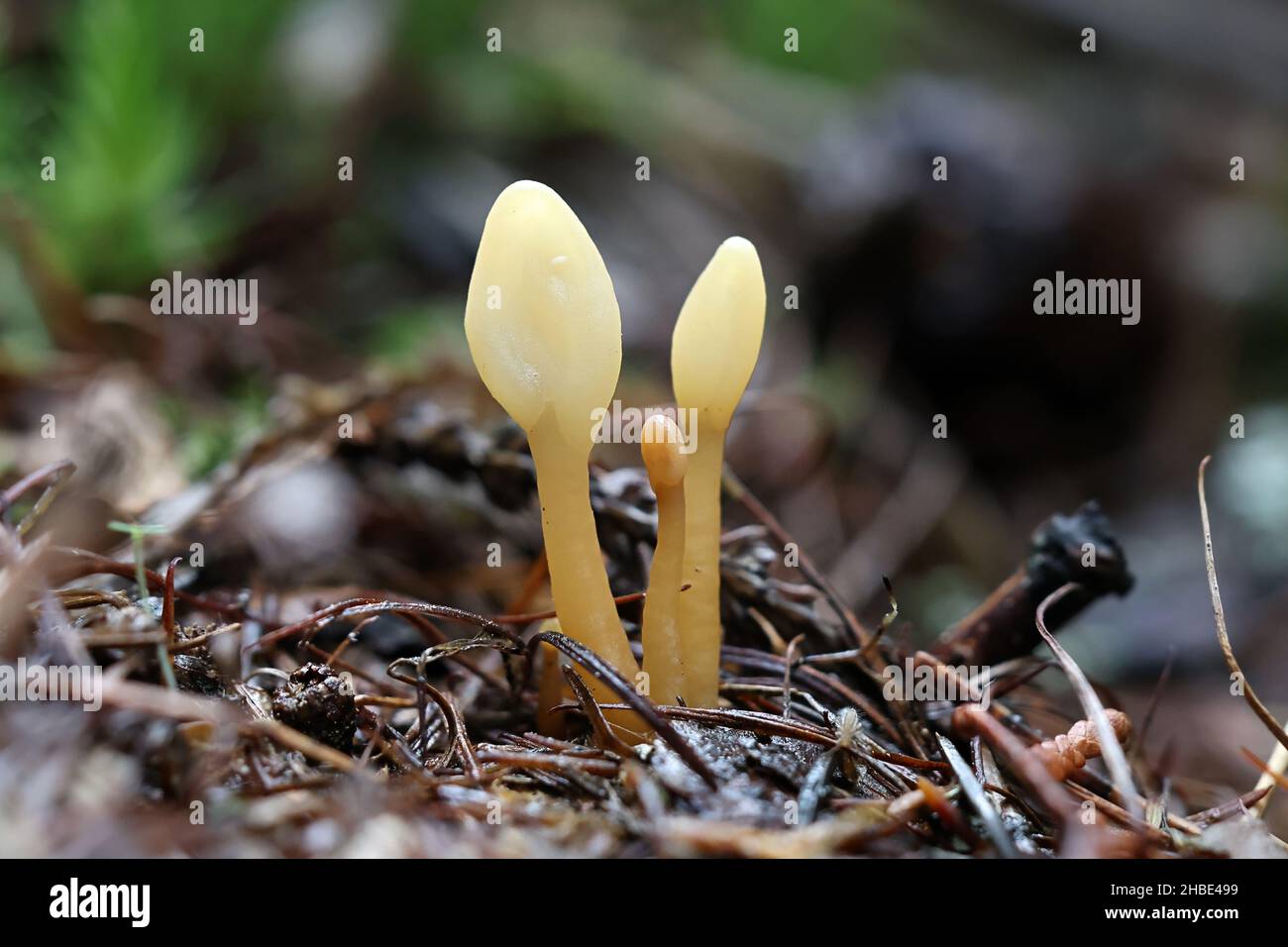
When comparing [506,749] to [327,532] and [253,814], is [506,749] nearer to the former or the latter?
[253,814]

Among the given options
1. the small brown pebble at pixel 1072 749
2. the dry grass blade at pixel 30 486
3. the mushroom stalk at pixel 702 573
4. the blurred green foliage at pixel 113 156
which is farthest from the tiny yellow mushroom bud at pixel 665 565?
the blurred green foliage at pixel 113 156

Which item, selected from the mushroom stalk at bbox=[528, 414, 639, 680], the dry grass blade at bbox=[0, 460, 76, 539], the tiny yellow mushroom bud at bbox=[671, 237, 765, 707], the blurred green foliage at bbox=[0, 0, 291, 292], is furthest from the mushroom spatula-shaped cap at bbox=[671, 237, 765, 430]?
the blurred green foliage at bbox=[0, 0, 291, 292]

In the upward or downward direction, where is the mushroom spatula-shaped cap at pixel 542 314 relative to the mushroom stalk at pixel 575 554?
upward

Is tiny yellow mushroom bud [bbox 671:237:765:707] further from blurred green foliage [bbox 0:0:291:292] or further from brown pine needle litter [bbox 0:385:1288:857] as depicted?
blurred green foliage [bbox 0:0:291:292]

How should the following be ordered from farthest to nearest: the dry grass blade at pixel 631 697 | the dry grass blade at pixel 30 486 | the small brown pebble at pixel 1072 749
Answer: the dry grass blade at pixel 30 486
the small brown pebble at pixel 1072 749
the dry grass blade at pixel 631 697

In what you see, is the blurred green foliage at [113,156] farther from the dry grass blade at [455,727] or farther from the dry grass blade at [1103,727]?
the dry grass blade at [1103,727]
